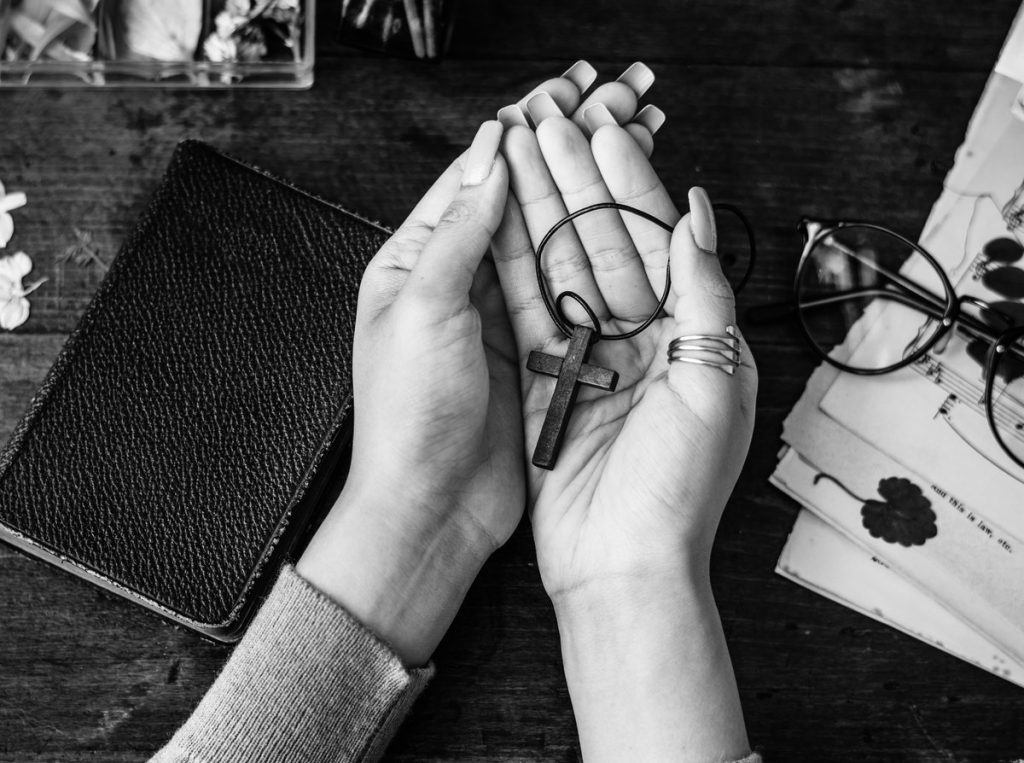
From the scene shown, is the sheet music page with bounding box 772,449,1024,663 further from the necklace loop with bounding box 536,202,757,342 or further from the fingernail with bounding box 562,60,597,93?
the fingernail with bounding box 562,60,597,93

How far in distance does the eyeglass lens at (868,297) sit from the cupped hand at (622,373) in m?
0.19

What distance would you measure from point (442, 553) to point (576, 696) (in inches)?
6.6

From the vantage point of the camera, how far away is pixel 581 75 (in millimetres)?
825

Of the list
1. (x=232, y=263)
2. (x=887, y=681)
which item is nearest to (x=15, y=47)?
(x=232, y=263)

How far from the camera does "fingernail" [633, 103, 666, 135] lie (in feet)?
2.71

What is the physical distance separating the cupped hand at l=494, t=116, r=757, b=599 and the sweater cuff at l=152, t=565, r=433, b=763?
0.18m

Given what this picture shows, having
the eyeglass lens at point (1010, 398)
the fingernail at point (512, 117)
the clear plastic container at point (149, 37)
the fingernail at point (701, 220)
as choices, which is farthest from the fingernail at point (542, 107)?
the eyeglass lens at point (1010, 398)

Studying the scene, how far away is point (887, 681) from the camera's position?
33.9 inches

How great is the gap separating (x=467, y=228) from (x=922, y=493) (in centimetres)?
52

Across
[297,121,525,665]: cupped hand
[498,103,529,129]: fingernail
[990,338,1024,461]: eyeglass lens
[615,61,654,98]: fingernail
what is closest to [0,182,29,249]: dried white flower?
[297,121,525,665]: cupped hand

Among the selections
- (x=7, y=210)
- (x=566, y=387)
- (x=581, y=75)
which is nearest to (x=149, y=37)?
(x=7, y=210)

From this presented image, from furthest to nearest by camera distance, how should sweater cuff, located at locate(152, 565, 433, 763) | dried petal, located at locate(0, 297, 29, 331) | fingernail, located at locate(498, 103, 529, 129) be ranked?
dried petal, located at locate(0, 297, 29, 331) → fingernail, located at locate(498, 103, 529, 129) → sweater cuff, located at locate(152, 565, 433, 763)

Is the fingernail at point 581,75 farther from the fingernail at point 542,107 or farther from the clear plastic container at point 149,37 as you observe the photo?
the clear plastic container at point 149,37

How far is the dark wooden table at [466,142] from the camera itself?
0.84 meters
